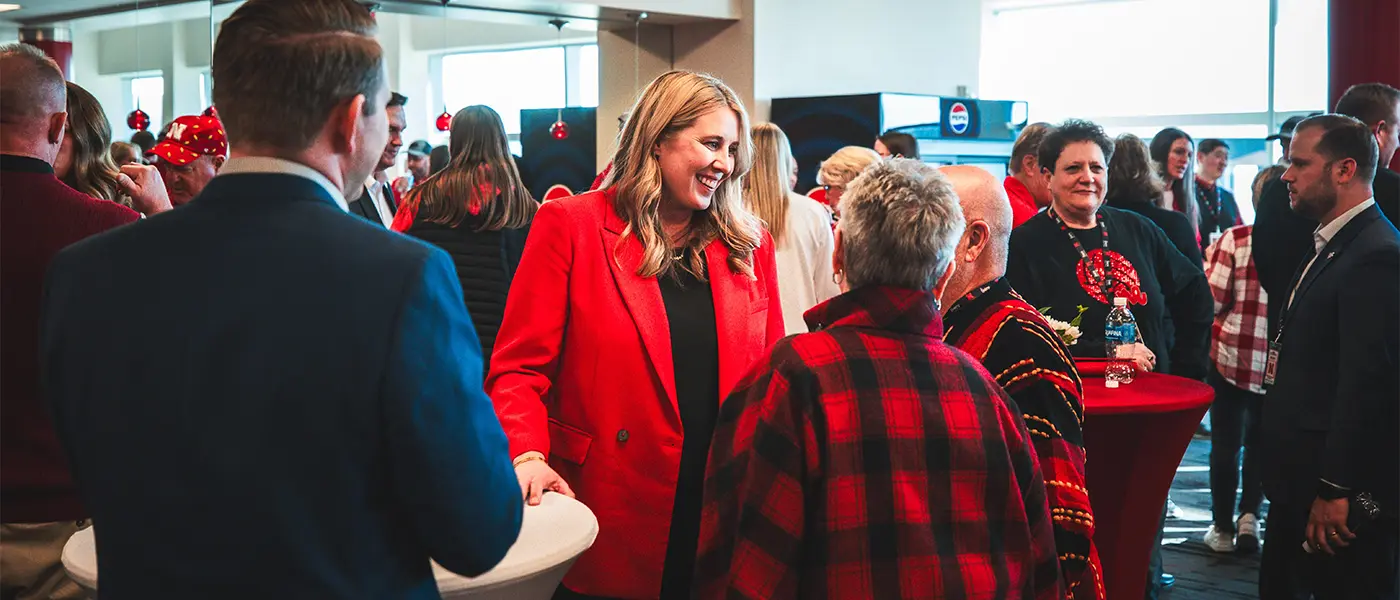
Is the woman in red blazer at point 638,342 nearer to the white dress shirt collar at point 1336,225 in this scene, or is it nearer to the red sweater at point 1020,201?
the white dress shirt collar at point 1336,225

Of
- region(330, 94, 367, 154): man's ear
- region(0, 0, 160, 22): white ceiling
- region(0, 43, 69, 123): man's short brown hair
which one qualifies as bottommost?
region(330, 94, 367, 154): man's ear

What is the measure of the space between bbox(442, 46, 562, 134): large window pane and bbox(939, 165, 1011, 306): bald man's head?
466 inches

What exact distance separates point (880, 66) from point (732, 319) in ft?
26.1

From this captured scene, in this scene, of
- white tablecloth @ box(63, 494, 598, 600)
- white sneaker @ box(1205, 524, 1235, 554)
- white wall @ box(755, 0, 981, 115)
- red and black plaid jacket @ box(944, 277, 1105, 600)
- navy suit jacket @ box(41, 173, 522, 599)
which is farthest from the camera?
white wall @ box(755, 0, 981, 115)

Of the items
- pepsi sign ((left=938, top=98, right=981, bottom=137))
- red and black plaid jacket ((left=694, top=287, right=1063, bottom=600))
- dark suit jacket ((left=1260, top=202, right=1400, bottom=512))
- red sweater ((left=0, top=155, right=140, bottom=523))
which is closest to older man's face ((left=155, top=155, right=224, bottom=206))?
red sweater ((left=0, top=155, right=140, bottom=523))

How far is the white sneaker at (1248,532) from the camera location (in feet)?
16.4

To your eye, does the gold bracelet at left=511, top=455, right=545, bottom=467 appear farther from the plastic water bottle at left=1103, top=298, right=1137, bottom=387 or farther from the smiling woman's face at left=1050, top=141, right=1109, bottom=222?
the smiling woman's face at left=1050, top=141, right=1109, bottom=222

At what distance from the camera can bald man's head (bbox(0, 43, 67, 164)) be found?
2.14 m

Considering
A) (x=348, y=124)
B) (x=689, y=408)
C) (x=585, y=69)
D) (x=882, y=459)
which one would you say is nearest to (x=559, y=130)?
(x=585, y=69)

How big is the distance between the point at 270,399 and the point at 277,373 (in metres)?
0.03

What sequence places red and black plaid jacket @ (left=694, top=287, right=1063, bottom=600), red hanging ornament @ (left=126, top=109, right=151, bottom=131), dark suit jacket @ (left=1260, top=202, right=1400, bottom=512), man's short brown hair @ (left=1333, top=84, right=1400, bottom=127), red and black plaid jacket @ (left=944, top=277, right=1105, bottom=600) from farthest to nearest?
red hanging ornament @ (left=126, top=109, right=151, bottom=131), man's short brown hair @ (left=1333, top=84, right=1400, bottom=127), dark suit jacket @ (left=1260, top=202, right=1400, bottom=512), red and black plaid jacket @ (left=944, top=277, right=1105, bottom=600), red and black plaid jacket @ (left=694, top=287, right=1063, bottom=600)

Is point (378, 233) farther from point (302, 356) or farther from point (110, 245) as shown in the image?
point (110, 245)

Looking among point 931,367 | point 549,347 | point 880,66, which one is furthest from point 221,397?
point 880,66

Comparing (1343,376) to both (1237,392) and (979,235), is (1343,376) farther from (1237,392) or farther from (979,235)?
(1237,392)
